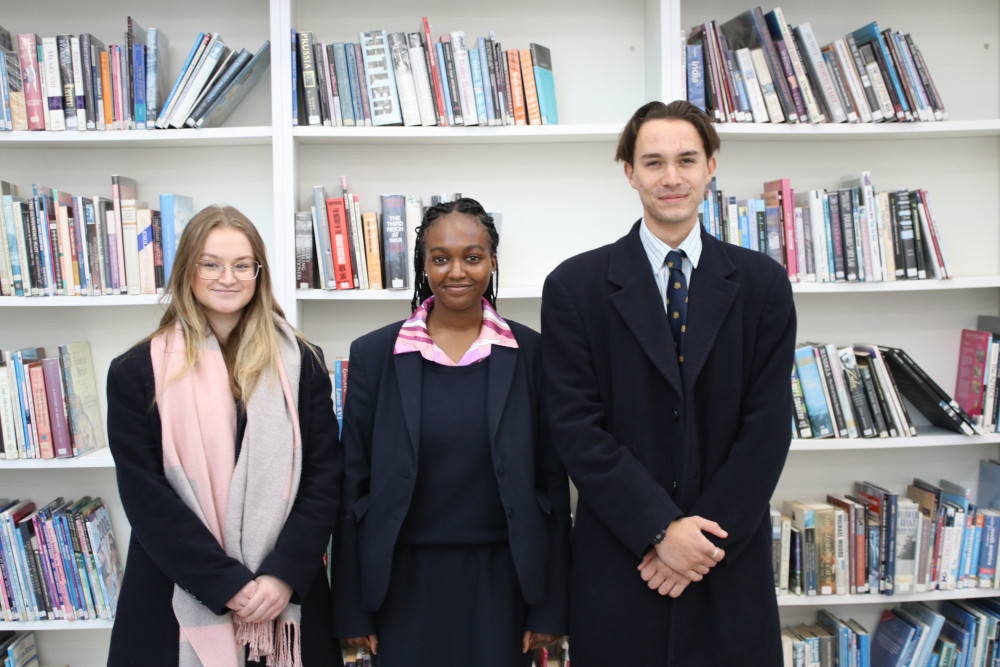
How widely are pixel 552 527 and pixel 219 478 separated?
77 centimetres

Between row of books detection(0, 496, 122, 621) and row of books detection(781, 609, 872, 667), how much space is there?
7.27 feet

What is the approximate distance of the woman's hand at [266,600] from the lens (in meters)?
1.48

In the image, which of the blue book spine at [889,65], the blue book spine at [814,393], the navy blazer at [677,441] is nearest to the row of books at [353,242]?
the navy blazer at [677,441]

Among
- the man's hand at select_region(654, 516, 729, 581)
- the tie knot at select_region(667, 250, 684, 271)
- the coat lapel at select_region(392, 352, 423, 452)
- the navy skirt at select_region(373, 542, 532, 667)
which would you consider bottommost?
the navy skirt at select_region(373, 542, 532, 667)

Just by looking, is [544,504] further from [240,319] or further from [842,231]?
[842,231]

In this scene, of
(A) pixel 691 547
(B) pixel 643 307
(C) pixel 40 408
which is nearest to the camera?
(A) pixel 691 547

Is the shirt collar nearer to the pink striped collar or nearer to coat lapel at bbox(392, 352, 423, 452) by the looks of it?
the pink striped collar

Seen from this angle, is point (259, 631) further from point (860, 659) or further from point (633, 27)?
point (633, 27)

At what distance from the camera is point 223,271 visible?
1.57 metres

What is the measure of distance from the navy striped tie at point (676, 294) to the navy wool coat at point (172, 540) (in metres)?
0.85

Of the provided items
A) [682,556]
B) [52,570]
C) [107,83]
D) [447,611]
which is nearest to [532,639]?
[447,611]

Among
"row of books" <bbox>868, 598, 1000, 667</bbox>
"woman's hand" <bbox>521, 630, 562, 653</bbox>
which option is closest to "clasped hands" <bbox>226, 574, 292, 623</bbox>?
"woman's hand" <bbox>521, 630, 562, 653</bbox>

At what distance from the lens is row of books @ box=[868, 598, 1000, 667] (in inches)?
89.5

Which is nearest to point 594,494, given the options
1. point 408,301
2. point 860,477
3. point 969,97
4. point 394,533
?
point 394,533
